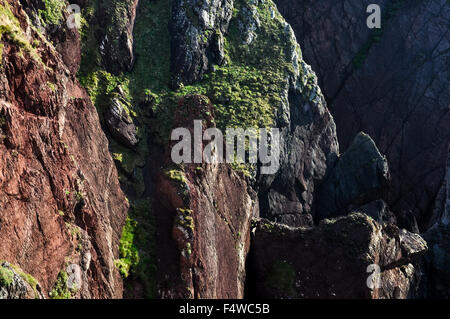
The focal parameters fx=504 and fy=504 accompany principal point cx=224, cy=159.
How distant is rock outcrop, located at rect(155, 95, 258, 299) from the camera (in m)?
24.6

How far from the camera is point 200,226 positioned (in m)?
25.8

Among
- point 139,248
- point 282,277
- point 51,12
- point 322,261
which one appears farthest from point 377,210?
point 51,12

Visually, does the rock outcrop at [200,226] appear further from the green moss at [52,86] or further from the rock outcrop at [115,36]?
the rock outcrop at [115,36]

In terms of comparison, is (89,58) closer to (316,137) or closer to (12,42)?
(12,42)

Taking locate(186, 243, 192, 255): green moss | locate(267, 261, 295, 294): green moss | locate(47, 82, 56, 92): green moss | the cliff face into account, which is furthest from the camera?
locate(267, 261, 295, 294): green moss

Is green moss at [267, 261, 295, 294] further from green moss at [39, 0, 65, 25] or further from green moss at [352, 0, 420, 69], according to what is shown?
green moss at [352, 0, 420, 69]

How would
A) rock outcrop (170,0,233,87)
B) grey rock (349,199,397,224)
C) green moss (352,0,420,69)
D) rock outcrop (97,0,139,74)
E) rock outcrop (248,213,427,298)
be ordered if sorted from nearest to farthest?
rock outcrop (248,213,427,298)
rock outcrop (97,0,139,74)
rock outcrop (170,0,233,87)
grey rock (349,199,397,224)
green moss (352,0,420,69)

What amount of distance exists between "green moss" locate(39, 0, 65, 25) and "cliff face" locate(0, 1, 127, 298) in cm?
722

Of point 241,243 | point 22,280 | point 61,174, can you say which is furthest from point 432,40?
point 22,280

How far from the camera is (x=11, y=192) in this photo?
57.4ft

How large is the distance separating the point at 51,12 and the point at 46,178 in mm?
15417

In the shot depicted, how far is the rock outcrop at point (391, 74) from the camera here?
5472 cm

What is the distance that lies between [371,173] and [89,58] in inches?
969

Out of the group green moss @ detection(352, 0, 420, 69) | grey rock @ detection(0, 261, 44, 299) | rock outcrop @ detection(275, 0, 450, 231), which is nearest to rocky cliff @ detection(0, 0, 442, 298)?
grey rock @ detection(0, 261, 44, 299)
